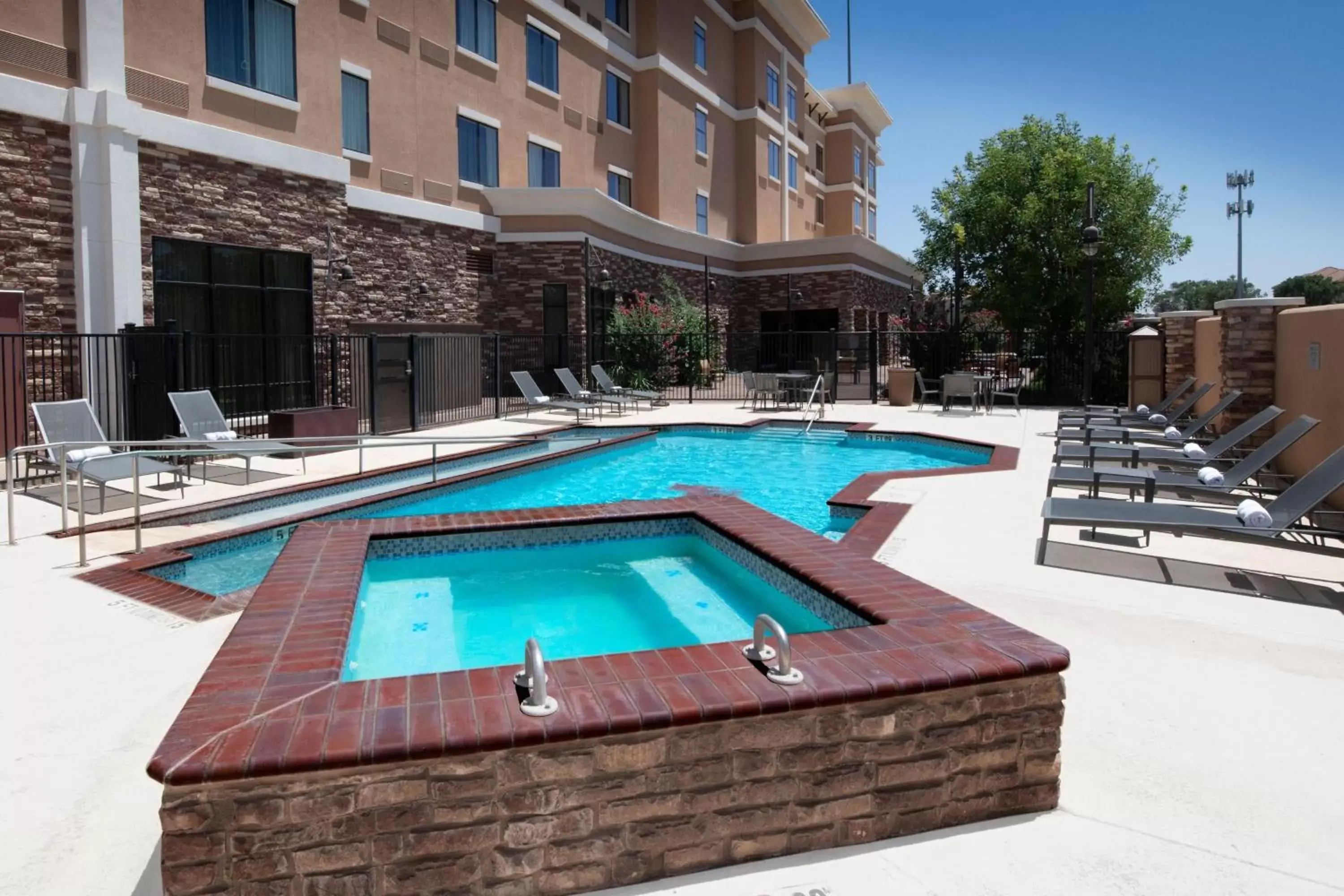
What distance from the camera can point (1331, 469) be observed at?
6.09m

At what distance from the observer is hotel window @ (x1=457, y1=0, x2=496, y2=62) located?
2000cm

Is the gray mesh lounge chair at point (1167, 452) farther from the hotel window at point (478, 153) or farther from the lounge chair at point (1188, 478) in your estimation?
the hotel window at point (478, 153)

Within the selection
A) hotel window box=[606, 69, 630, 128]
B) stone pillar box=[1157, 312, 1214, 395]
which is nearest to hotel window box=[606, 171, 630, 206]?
hotel window box=[606, 69, 630, 128]

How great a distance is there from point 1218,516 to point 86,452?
1044 centimetres

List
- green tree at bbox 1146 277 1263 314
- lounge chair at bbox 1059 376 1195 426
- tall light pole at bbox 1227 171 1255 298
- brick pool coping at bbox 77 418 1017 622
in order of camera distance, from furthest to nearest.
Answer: green tree at bbox 1146 277 1263 314 < tall light pole at bbox 1227 171 1255 298 < lounge chair at bbox 1059 376 1195 426 < brick pool coping at bbox 77 418 1017 622

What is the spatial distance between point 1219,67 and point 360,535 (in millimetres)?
23911

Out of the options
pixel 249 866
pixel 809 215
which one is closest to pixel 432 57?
pixel 249 866

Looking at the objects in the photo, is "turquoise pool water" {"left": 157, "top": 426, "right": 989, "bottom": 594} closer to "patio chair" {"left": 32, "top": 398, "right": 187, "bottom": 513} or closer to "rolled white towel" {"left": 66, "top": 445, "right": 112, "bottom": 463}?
"patio chair" {"left": 32, "top": 398, "right": 187, "bottom": 513}

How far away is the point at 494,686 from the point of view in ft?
9.62

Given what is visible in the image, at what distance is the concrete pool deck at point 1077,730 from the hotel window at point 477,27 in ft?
55.2

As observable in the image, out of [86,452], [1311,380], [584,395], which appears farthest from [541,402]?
[1311,380]

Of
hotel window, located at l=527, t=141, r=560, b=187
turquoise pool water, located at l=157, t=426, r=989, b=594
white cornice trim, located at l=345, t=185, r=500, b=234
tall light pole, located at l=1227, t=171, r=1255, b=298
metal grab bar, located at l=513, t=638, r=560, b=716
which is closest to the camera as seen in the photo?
metal grab bar, located at l=513, t=638, r=560, b=716

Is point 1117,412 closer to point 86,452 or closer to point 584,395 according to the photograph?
point 584,395

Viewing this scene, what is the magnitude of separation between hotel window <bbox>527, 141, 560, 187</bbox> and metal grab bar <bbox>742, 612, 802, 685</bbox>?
69.4 feet
